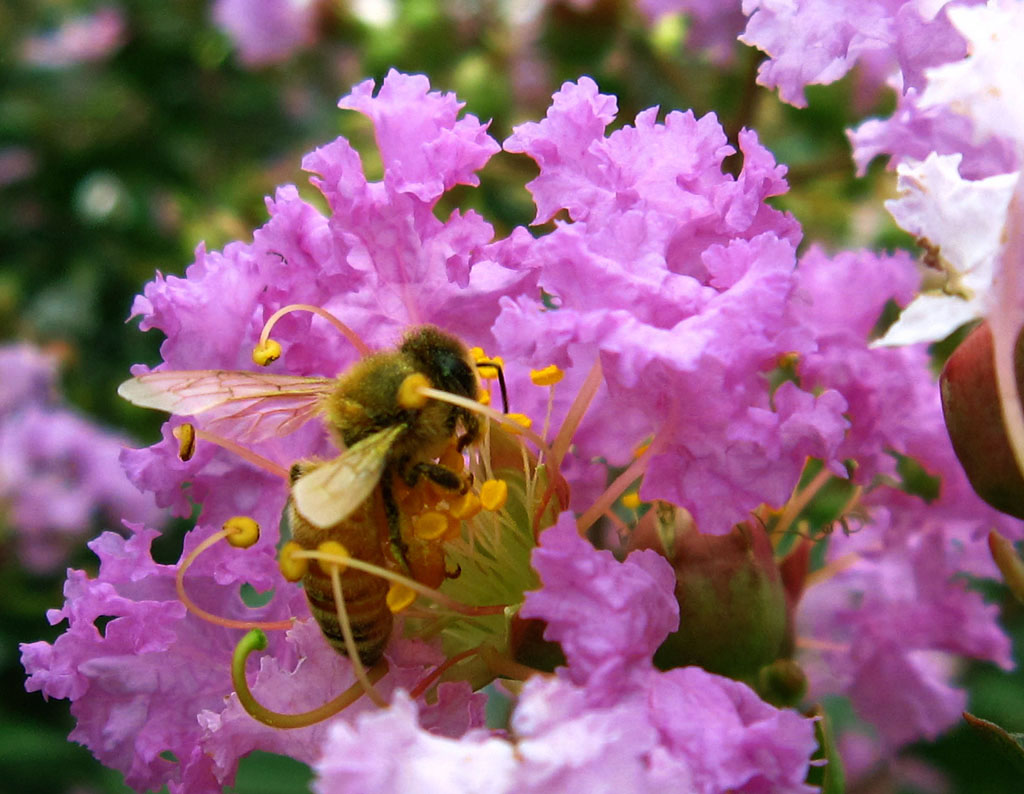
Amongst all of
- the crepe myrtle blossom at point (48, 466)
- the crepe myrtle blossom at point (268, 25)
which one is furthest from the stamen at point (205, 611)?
the crepe myrtle blossom at point (268, 25)

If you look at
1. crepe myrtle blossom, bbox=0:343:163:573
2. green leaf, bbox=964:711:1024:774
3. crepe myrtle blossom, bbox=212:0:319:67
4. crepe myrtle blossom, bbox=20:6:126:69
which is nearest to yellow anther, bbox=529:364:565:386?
green leaf, bbox=964:711:1024:774

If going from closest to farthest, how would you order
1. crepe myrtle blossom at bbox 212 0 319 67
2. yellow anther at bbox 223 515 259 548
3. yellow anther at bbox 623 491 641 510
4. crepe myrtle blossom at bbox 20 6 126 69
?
yellow anther at bbox 223 515 259 548 → yellow anther at bbox 623 491 641 510 → crepe myrtle blossom at bbox 212 0 319 67 → crepe myrtle blossom at bbox 20 6 126 69

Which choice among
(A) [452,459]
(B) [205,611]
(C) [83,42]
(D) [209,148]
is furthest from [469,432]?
(C) [83,42]

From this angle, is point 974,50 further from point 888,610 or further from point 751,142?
point 888,610

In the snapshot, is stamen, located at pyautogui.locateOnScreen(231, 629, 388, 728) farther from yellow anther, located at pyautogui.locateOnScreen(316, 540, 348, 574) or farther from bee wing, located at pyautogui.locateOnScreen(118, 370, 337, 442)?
bee wing, located at pyautogui.locateOnScreen(118, 370, 337, 442)

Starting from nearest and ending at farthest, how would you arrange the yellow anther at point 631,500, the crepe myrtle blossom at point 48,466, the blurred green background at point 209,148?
1. the yellow anther at point 631,500
2. the blurred green background at point 209,148
3. the crepe myrtle blossom at point 48,466

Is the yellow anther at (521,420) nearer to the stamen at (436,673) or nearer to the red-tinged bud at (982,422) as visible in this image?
the stamen at (436,673)
